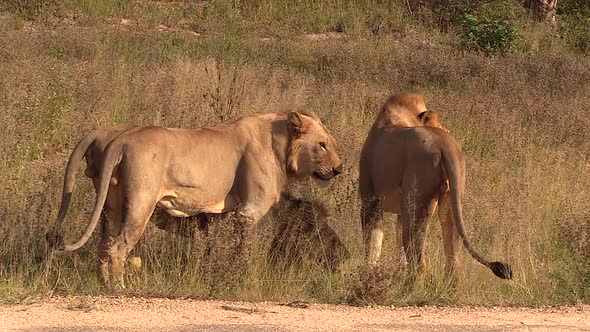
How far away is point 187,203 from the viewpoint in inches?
302

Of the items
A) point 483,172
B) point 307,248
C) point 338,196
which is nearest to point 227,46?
point 483,172

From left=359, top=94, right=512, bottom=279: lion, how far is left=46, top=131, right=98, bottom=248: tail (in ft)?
6.24

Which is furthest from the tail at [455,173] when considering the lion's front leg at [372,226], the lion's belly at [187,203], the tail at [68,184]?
the tail at [68,184]

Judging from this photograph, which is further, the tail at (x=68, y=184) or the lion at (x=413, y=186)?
the lion at (x=413, y=186)

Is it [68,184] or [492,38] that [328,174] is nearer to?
[68,184]

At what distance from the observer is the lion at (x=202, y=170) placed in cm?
733

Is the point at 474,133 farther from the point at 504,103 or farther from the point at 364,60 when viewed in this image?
the point at 364,60

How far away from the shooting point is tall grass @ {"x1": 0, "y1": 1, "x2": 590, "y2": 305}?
7.79 m

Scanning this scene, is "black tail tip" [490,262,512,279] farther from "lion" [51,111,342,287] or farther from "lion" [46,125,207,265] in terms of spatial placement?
"lion" [46,125,207,265]

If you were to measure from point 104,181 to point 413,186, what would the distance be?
197 cm

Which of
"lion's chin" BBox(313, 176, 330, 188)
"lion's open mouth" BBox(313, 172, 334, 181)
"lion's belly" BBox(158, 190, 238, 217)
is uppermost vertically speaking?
"lion's open mouth" BBox(313, 172, 334, 181)

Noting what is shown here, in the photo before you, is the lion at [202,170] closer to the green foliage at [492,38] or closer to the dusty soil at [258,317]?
the dusty soil at [258,317]

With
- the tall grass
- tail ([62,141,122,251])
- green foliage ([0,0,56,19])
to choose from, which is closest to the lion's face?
the tall grass

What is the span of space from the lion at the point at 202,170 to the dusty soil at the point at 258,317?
0.57 m
